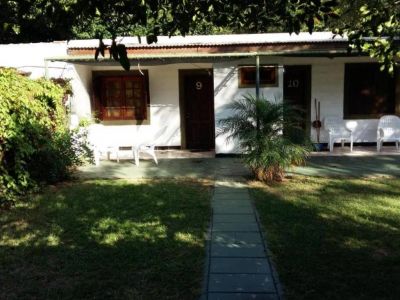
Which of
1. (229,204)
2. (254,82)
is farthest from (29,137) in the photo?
(254,82)

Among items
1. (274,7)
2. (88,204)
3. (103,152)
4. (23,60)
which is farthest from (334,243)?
(23,60)

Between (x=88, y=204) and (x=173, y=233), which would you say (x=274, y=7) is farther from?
(x=88, y=204)

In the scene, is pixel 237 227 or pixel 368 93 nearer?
pixel 237 227

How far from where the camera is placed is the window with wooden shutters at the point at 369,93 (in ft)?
43.4

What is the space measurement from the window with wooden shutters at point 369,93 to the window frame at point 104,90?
557 cm

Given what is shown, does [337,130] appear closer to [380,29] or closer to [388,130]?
[388,130]

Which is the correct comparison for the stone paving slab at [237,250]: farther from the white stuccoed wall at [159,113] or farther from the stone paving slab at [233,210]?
the white stuccoed wall at [159,113]

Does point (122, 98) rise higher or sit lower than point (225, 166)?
higher

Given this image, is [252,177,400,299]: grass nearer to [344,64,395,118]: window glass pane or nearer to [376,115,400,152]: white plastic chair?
[376,115,400,152]: white plastic chair

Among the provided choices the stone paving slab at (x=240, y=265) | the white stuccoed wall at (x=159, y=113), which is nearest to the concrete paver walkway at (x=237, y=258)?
the stone paving slab at (x=240, y=265)

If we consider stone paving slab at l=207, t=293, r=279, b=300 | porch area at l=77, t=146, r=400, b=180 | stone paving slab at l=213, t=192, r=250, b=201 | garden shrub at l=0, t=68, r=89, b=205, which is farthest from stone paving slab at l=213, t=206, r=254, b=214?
garden shrub at l=0, t=68, r=89, b=205

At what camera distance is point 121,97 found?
1370cm

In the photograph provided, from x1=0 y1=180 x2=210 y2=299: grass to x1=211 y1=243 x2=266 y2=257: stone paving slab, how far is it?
0.19m

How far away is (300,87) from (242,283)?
384 inches
